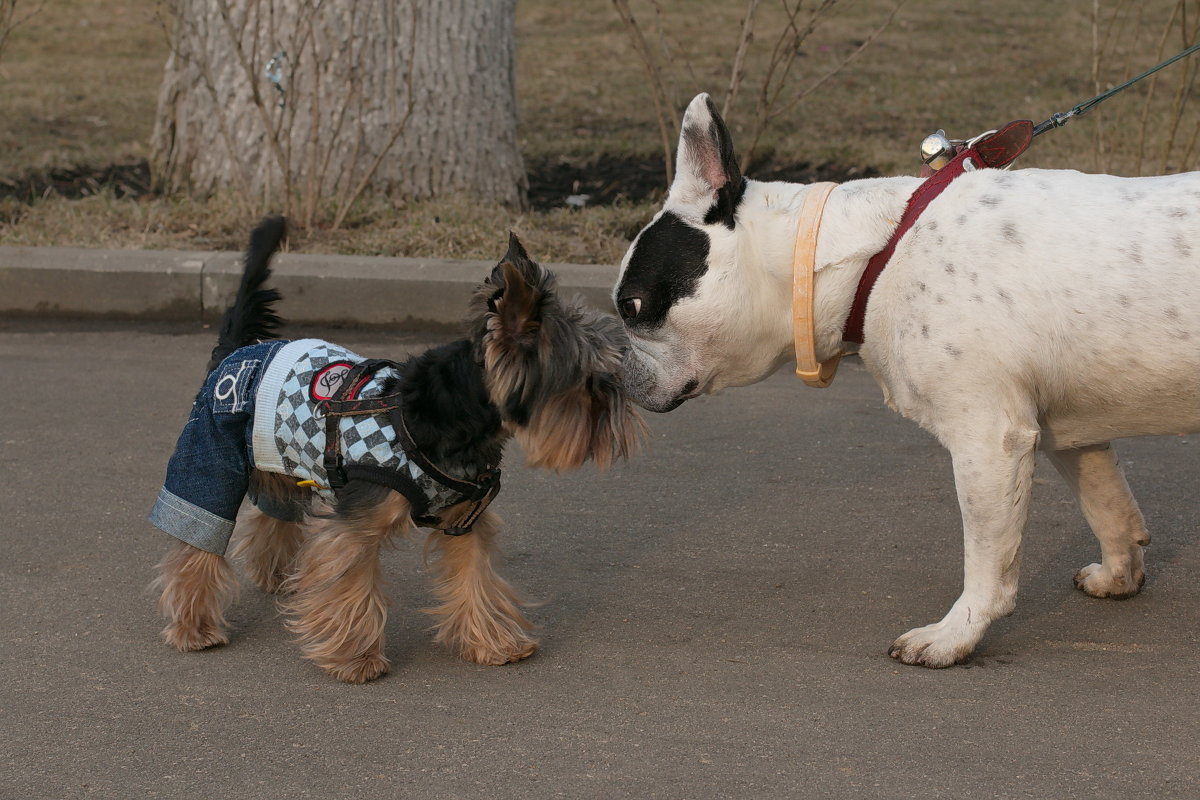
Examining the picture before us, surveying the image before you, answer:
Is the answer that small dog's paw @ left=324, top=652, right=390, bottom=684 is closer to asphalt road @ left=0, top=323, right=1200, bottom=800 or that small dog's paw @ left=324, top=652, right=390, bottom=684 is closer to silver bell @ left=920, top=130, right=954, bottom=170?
asphalt road @ left=0, top=323, right=1200, bottom=800

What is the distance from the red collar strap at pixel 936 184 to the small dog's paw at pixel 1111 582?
1.20 metres

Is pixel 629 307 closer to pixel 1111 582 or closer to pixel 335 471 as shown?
pixel 335 471

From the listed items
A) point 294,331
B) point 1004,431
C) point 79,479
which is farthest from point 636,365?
point 294,331

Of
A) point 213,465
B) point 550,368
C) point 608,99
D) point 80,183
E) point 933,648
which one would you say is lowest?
point 80,183

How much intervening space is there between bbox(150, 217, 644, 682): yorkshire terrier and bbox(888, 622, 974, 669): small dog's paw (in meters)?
1.05

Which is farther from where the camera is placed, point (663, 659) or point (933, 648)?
point (663, 659)

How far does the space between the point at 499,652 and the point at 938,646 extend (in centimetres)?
131

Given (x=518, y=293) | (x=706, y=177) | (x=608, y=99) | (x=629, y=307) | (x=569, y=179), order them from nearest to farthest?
(x=518, y=293) < (x=706, y=177) < (x=629, y=307) < (x=569, y=179) < (x=608, y=99)

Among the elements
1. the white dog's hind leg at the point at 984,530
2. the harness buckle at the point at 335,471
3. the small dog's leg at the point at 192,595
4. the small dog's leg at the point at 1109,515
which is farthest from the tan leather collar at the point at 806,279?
the small dog's leg at the point at 192,595

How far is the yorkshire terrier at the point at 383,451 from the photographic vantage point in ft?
11.8

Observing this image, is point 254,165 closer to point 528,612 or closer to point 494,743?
point 528,612

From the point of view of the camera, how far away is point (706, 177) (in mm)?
4043

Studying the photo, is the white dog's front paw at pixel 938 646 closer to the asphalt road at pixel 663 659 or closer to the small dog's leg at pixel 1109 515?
the asphalt road at pixel 663 659

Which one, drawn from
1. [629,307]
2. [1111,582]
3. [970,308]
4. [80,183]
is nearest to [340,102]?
[80,183]
